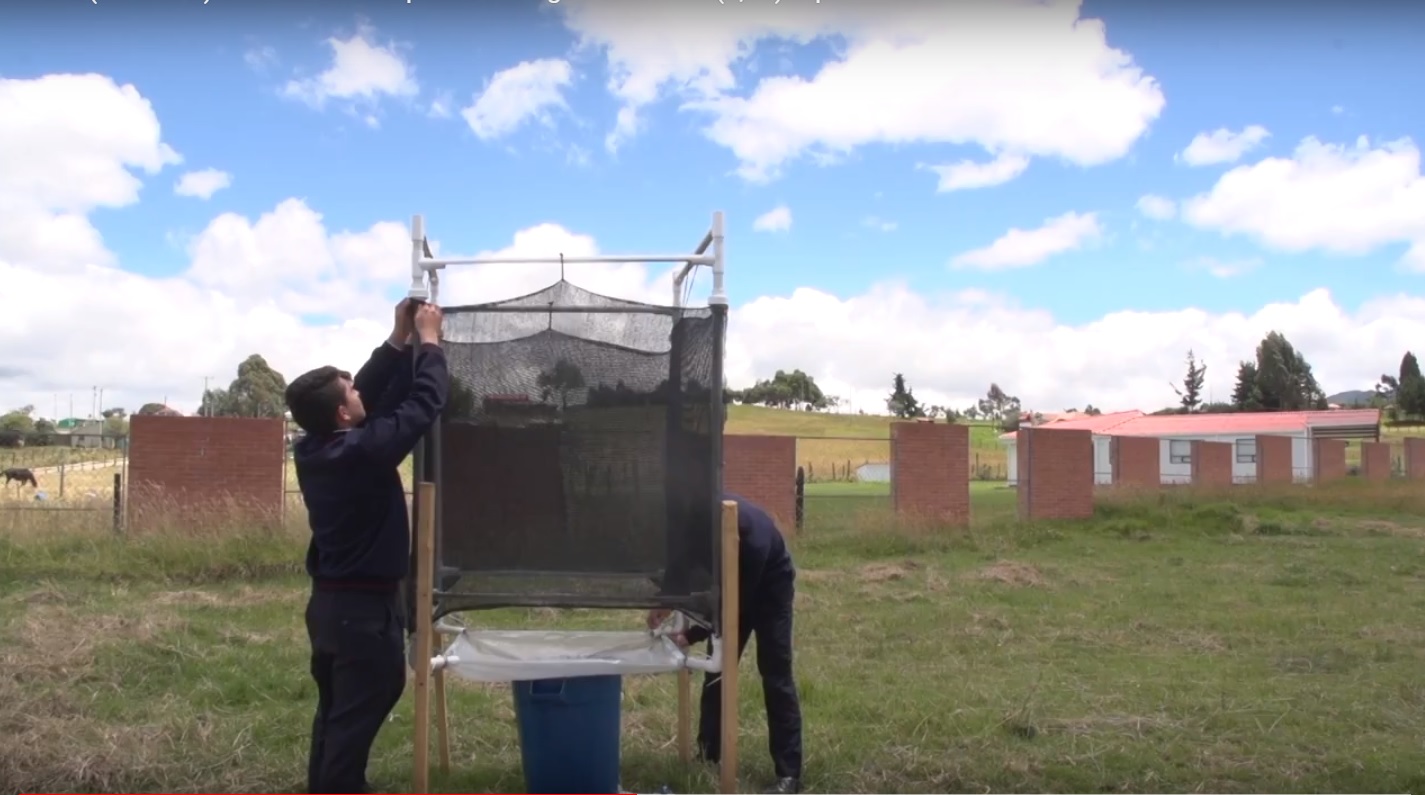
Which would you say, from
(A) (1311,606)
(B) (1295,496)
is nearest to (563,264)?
(A) (1311,606)

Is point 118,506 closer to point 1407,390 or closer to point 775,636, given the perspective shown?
point 775,636


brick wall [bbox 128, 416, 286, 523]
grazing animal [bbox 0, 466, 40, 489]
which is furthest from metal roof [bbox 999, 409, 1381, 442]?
grazing animal [bbox 0, 466, 40, 489]

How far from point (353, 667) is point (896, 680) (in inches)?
178

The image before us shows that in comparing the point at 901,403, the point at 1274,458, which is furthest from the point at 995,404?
the point at 1274,458

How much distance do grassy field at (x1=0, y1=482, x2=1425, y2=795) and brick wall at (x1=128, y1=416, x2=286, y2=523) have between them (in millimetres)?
1004

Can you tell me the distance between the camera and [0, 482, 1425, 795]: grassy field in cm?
535

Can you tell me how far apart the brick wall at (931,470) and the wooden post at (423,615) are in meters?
16.1

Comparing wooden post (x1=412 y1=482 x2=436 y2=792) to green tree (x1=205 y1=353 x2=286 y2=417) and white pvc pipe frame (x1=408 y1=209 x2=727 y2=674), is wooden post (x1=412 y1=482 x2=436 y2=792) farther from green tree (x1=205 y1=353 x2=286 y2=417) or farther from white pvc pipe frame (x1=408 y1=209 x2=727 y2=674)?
green tree (x1=205 y1=353 x2=286 y2=417)

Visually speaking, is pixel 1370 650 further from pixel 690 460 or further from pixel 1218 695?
pixel 690 460

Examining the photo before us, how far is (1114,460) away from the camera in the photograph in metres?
31.0

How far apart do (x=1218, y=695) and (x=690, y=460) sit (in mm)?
4473

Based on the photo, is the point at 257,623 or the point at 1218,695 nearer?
the point at 1218,695

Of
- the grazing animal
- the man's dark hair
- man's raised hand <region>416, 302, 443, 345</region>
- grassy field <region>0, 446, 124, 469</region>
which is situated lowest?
the grazing animal

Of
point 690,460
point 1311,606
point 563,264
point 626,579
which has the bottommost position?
point 1311,606
